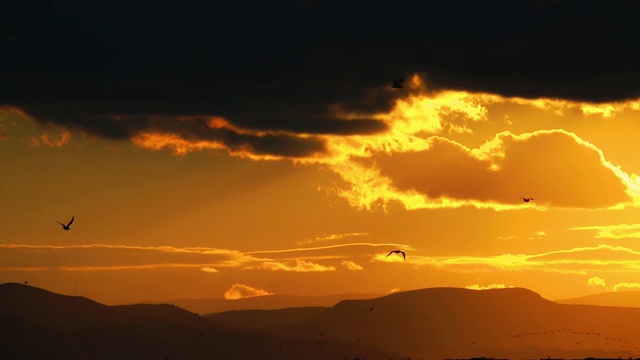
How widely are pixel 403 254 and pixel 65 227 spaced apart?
49350mm

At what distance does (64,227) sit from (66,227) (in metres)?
0.29

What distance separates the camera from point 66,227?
620ft

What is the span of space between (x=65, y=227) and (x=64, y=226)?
41 cm

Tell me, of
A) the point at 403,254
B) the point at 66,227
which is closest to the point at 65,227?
the point at 66,227

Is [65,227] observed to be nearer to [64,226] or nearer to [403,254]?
[64,226]

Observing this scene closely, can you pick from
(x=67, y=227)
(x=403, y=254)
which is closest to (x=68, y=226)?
(x=67, y=227)

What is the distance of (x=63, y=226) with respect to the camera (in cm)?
18850

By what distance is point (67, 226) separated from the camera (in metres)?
189

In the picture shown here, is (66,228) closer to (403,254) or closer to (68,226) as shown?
(68,226)

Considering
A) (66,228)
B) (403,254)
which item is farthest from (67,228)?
(403,254)

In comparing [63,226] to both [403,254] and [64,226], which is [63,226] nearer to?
[64,226]

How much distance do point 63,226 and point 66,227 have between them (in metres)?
0.72

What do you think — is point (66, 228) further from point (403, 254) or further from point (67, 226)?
point (403, 254)

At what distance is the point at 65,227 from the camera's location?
189m
